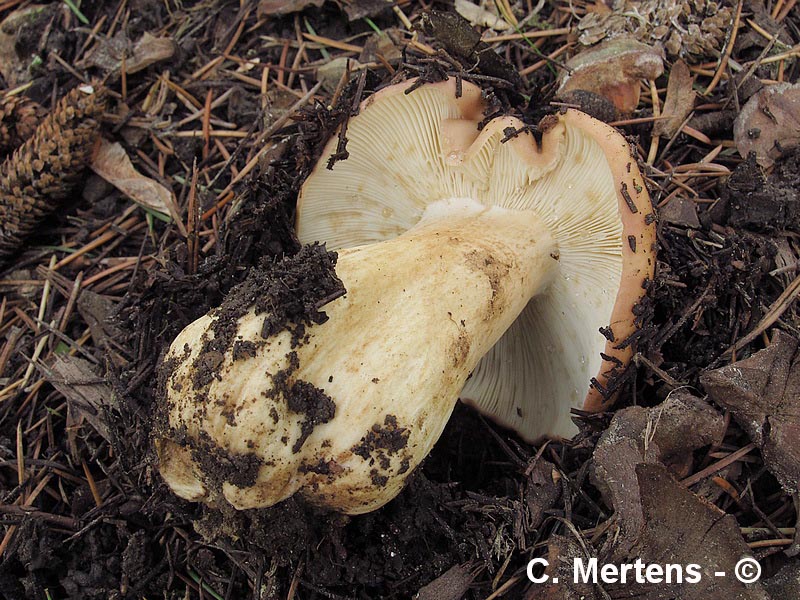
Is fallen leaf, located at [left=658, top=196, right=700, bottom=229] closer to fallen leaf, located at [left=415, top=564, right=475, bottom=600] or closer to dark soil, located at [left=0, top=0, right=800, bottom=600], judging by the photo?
dark soil, located at [left=0, top=0, right=800, bottom=600]

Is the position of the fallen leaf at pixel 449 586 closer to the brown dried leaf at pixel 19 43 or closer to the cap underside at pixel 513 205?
the cap underside at pixel 513 205

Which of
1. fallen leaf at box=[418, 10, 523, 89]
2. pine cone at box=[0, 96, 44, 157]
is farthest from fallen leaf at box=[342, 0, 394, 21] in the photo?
pine cone at box=[0, 96, 44, 157]

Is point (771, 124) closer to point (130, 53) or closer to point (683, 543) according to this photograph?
point (683, 543)

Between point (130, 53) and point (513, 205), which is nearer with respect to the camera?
point (513, 205)

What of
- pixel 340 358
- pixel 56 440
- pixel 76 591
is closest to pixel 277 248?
pixel 340 358

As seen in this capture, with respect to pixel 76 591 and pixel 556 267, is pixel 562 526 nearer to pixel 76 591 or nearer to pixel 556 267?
pixel 556 267

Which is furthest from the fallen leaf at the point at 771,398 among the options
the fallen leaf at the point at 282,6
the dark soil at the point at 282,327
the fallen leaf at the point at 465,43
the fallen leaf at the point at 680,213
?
the fallen leaf at the point at 282,6

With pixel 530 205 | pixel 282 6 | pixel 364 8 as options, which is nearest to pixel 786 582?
pixel 530 205
